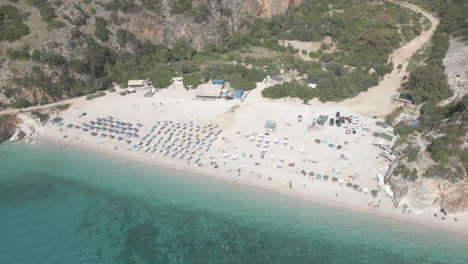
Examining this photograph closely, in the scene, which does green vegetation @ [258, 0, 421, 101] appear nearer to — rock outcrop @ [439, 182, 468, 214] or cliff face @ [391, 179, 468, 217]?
cliff face @ [391, 179, 468, 217]

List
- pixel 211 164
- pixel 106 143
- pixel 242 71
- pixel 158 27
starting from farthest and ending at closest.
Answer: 1. pixel 158 27
2. pixel 242 71
3. pixel 106 143
4. pixel 211 164

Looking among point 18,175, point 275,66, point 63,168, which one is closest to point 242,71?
point 275,66

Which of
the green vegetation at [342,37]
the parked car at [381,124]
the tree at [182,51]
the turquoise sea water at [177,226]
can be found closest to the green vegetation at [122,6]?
the tree at [182,51]

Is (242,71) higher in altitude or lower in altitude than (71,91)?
higher

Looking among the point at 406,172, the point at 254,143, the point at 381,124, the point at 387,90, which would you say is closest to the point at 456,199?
the point at 406,172

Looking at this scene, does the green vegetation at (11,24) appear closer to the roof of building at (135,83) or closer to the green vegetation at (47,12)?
the green vegetation at (47,12)

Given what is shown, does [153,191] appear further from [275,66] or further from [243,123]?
[275,66]
